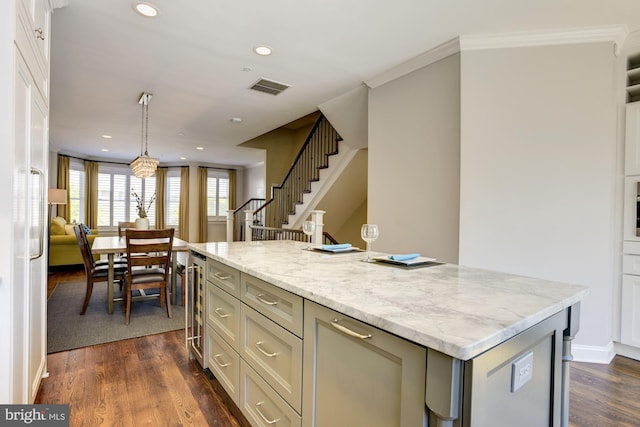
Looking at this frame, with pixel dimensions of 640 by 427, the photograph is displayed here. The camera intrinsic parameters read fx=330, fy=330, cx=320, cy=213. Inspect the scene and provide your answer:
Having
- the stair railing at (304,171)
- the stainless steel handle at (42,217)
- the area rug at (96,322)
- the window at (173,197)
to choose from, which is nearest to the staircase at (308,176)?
the stair railing at (304,171)

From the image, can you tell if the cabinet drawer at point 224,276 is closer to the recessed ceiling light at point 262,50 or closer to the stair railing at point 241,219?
the recessed ceiling light at point 262,50

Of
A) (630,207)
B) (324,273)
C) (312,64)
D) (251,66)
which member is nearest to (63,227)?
(251,66)

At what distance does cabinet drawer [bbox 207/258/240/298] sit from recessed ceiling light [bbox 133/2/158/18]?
1.87m

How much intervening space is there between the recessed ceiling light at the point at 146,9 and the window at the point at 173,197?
820 cm

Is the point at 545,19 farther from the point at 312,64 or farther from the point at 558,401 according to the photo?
the point at 558,401

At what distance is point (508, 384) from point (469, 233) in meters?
2.10

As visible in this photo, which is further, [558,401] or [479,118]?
[479,118]

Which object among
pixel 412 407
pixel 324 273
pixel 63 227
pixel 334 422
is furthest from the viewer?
pixel 63 227

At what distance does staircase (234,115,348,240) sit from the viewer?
5316mm

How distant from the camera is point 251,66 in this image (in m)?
3.38

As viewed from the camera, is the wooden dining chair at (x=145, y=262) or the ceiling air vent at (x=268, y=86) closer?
the wooden dining chair at (x=145, y=262)

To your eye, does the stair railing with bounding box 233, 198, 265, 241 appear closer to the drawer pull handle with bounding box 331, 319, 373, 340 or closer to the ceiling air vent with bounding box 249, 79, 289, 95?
the ceiling air vent with bounding box 249, 79, 289, 95

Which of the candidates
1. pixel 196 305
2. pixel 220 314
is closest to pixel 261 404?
pixel 220 314

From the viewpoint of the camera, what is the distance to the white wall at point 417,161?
302 cm
